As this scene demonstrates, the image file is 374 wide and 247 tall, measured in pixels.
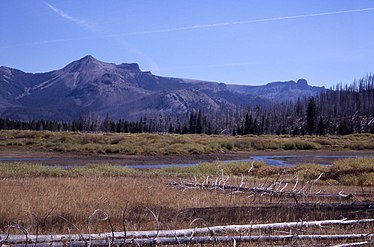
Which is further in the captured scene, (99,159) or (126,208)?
(99,159)

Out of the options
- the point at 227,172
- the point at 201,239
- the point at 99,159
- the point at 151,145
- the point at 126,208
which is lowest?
the point at 99,159

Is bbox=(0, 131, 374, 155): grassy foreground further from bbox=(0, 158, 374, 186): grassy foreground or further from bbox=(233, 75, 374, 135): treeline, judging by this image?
bbox=(233, 75, 374, 135): treeline

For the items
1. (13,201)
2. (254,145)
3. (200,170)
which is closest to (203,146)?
(254,145)

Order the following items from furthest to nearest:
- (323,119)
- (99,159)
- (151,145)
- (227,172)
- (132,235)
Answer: (323,119), (151,145), (99,159), (227,172), (132,235)

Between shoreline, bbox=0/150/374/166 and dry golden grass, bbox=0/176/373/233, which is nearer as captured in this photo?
dry golden grass, bbox=0/176/373/233

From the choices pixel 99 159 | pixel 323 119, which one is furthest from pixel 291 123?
pixel 99 159

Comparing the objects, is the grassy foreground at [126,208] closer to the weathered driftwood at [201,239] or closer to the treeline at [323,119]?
the weathered driftwood at [201,239]

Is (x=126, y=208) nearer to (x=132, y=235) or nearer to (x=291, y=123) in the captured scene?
(x=132, y=235)

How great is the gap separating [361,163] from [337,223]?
73.8 feet

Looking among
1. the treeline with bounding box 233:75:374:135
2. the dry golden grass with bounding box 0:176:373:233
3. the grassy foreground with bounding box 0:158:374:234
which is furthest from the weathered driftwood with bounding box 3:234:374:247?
the treeline with bounding box 233:75:374:135

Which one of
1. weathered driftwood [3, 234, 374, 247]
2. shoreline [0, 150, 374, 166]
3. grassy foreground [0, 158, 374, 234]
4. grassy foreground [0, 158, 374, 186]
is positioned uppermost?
weathered driftwood [3, 234, 374, 247]

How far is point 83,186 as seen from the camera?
1836 cm

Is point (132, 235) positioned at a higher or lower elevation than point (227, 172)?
higher

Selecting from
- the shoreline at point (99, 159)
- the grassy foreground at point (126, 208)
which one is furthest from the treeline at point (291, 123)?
the grassy foreground at point (126, 208)
